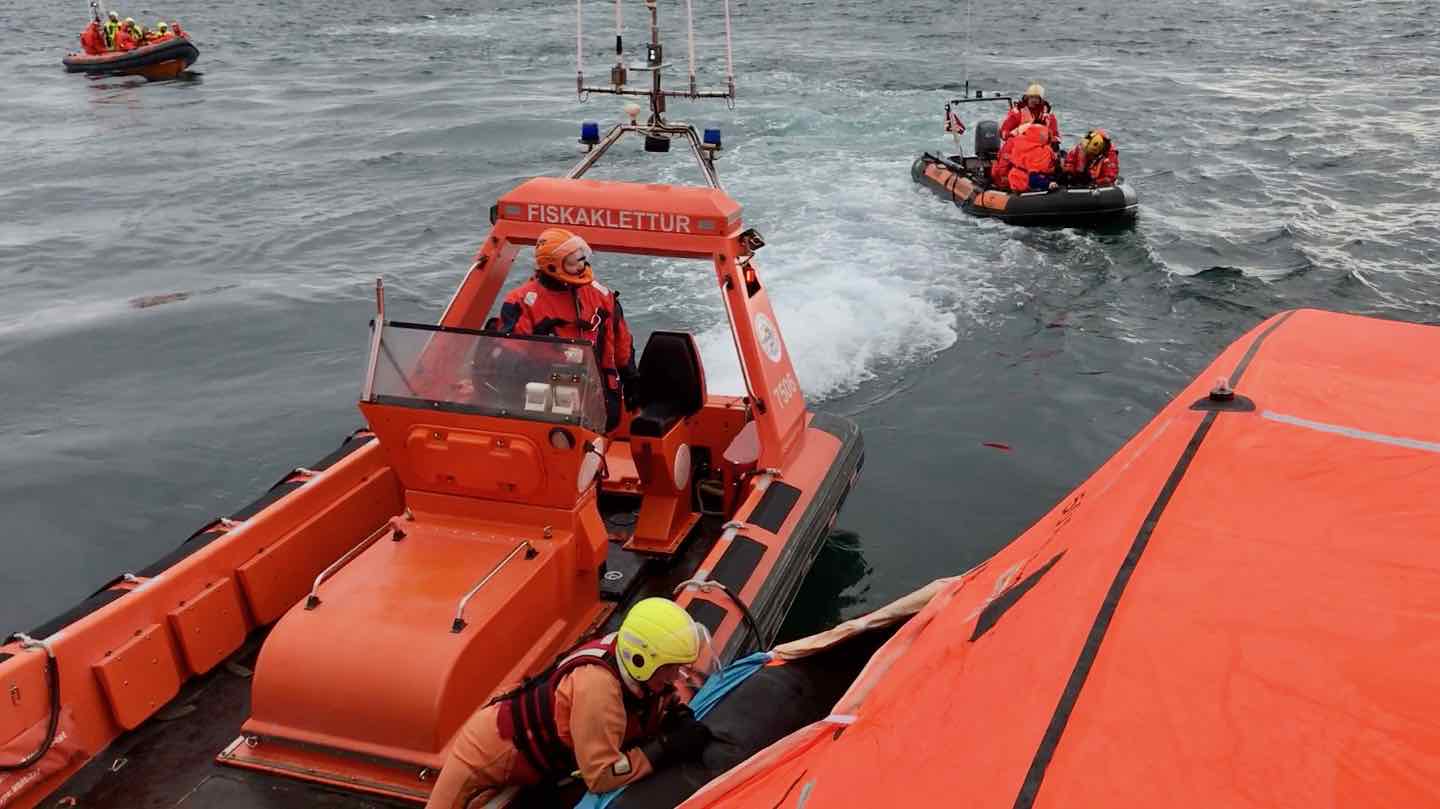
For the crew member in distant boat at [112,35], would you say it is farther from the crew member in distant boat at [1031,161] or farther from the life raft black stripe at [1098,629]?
the life raft black stripe at [1098,629]

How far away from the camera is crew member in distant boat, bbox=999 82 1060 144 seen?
1323 cm

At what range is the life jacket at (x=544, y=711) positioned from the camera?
10.7 feet

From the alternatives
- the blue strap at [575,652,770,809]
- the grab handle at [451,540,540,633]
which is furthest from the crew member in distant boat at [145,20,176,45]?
the blue strap at [575,652,770,809]

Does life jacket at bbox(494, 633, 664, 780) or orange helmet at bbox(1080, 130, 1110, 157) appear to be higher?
orange helmet at bbox(1080, 130, 1110, 157)

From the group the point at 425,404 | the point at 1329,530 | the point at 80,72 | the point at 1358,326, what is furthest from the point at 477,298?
the point at 80,72

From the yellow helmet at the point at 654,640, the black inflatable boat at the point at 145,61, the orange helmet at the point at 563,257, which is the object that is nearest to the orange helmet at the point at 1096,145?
the orange helmet at the point at 563,257

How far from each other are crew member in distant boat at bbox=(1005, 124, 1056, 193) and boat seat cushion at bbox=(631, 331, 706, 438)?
914 cm

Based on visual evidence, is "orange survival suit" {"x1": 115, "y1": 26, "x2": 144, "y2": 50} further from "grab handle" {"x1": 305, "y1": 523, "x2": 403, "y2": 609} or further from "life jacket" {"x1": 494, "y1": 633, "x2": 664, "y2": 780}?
"life jacket" {"x1": 494, "y1": 633, "x2": 664, "y2": 780}

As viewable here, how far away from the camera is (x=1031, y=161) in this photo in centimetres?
1363

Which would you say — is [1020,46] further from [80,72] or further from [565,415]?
[565,415]

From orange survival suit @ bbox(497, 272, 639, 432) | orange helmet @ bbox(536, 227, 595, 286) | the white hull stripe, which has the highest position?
orange helmet @ bbox(536, 227, 595, 286)

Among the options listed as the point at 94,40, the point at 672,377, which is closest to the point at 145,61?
the point at 94,40

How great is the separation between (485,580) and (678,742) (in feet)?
3.74

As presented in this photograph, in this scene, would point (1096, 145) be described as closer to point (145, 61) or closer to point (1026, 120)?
point (1026, 120)
